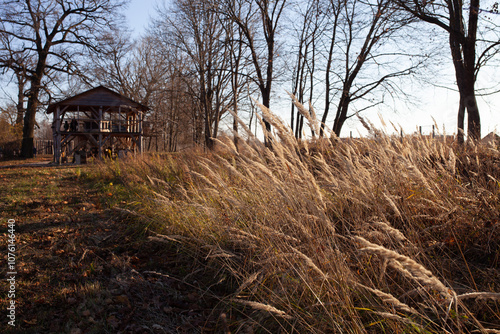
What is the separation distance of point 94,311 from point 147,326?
20.5 inches

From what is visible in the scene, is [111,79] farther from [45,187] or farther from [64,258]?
[64,258]

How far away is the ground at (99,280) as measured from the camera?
2.42m

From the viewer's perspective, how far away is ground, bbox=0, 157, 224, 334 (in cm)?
242

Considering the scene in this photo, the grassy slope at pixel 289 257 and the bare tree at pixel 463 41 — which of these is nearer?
the grassy slope at pixel 289 257

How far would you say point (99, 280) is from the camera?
10.0 feet

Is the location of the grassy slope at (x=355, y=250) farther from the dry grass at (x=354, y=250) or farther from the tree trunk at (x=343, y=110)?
the tree trunk at (x=343, y=110)

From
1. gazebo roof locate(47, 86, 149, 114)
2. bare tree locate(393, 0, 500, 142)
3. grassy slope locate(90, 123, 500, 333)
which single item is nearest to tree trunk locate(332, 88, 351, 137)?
bare tree locate(393, 0, 500, 142)

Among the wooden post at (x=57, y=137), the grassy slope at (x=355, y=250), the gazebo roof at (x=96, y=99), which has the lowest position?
the grassy slope at (x=355, y=250)

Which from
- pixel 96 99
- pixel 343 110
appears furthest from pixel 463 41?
pixel 96 99

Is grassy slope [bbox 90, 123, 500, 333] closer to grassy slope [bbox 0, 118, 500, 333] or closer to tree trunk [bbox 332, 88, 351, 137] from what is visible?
grassy slope [bbox 0, 118, 500, 333]

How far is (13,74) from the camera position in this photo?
20547mm

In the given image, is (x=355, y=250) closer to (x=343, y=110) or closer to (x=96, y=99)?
(x=343, y=110)

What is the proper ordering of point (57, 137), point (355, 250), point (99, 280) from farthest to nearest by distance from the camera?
point (57, 137) → point (99, 280) → point (355, 250)

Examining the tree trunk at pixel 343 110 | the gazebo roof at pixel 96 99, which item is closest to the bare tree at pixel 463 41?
the tree trunk at pixel 343 110
